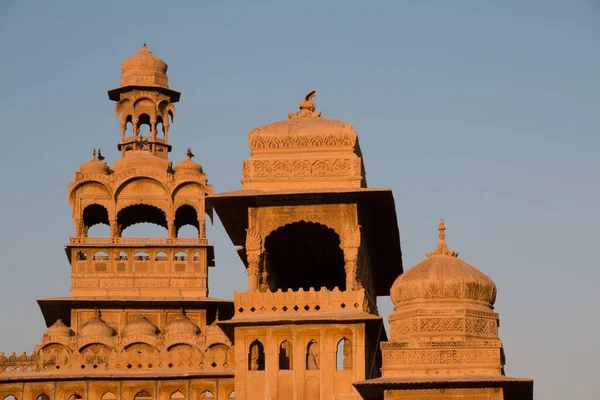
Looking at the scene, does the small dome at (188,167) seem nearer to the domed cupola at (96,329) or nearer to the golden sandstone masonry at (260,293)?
the golden sandstone masonry at (260,293)

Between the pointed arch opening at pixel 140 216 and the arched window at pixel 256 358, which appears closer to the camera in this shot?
the arched window at pixel 256 358

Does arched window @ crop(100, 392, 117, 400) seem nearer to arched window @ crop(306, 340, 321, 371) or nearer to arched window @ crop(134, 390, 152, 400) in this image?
arched window @ crop(134, 390, 152, 400)

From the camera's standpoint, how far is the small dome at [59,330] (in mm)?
70562

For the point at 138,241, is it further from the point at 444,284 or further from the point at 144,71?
the point at 444,284

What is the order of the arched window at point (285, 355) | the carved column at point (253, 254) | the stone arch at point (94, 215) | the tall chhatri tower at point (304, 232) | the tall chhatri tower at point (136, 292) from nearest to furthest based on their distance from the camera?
the tall chhatri tower at point (304, 232) → the carved column at point (253, 254) → the arched window at point (285, 355) → the tall chhatri tower at point (136, 292) → the stone arch at point (94, 215)

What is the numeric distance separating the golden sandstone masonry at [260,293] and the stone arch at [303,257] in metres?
0.07

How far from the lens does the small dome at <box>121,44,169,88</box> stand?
7812 centimetres

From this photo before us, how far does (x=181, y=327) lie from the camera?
232 ft

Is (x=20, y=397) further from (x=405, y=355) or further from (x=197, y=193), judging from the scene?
(x=405, y=355)

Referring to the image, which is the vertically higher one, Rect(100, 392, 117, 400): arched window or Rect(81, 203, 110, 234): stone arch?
Rect(81, 203, 110, 234): stone arch

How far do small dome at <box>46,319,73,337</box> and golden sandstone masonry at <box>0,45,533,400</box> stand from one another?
8 centimetres

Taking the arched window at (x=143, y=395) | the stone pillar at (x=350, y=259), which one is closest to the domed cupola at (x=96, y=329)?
the arched window at (x=143, y=395)

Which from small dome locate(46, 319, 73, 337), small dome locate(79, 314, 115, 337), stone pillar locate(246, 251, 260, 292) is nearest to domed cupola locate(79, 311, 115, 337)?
small dome locate(79, 314, 115, 337)

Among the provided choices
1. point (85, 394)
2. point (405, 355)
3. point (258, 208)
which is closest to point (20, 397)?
point (85, 394)
